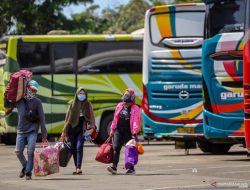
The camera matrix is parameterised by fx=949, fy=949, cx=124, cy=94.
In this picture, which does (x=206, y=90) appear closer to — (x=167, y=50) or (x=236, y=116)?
(x=236, y=116)

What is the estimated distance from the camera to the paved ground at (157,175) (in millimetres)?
15445

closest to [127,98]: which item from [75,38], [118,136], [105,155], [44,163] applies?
[118,136]

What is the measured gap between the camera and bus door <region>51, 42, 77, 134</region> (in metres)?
30.0

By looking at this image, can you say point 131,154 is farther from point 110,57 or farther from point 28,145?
point 110,57

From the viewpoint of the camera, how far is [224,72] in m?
20.8

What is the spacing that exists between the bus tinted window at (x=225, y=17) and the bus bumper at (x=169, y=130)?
126 inches

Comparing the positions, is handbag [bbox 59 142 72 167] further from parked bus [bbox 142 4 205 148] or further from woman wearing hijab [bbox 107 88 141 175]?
parked bus [bbox 142 4 205 148]

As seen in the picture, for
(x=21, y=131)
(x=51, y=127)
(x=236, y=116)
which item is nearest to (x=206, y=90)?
(x=236, y=116)

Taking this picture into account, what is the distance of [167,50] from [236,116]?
4.22 m

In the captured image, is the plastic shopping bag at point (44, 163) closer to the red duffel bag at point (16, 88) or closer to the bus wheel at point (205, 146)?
the red duffel bag at point (16, 88)

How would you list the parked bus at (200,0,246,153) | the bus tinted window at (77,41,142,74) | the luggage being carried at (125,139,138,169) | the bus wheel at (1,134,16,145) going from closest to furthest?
the luggage being carried at (125,139,138,169), the parked bus at (200,0,246,153), the bus tinted window at (77,41,142,74), the bus wheel at (1,134,16,145)

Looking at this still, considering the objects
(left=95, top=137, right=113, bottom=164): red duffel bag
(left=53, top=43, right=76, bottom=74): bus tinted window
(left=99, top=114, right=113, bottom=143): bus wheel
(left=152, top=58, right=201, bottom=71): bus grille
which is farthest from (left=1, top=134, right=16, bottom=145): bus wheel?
(left=95, top=137, right=113, bottom=164): red duffel bag

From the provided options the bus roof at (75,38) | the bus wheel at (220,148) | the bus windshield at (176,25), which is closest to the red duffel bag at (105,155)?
the bus windshield at (176,25)

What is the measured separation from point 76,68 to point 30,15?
654 inches
